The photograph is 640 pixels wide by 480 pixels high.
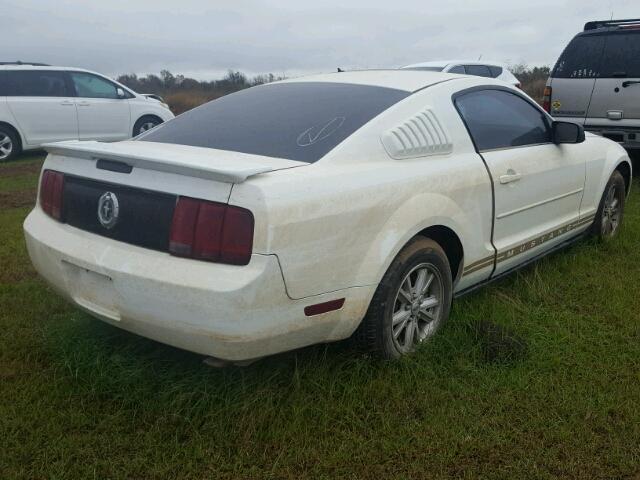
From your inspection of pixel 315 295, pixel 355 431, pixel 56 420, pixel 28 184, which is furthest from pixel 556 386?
pixel 28 184

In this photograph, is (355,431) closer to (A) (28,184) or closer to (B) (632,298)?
(B) (632,298)

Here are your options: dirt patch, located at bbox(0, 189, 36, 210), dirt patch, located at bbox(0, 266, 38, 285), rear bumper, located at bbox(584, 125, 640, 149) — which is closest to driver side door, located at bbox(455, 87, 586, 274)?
dirt patch, located at bbox(0, 266, 38, 285)

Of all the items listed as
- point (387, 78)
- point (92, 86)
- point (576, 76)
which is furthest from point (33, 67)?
point (387, 78)

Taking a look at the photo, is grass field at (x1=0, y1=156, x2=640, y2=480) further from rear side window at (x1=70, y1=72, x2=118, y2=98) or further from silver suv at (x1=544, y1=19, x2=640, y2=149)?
rear side window at (x1=70, y1=72, x2=118, y2=98)

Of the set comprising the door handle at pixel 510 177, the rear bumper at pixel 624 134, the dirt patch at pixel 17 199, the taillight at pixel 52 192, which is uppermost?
the taillight at pixel 52 192

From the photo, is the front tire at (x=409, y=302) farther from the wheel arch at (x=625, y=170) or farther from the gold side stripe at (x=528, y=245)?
the wheel arch at (x=625, y=170)

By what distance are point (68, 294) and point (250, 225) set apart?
41.8 inches

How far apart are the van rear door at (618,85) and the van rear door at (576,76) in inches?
→ 3.5

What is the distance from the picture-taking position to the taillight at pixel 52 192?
2.91 m

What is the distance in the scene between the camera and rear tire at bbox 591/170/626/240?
15.8ft

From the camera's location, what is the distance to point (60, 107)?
36.0ft

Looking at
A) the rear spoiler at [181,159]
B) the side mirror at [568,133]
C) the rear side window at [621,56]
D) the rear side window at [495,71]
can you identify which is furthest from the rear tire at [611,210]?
the rear side window at [495,71]

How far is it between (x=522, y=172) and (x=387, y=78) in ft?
3.14

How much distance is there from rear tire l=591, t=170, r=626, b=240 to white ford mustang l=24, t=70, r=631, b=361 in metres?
1.17
